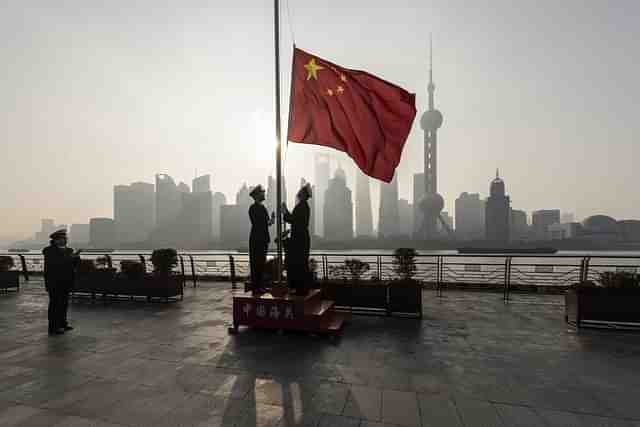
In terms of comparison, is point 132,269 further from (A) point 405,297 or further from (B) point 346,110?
(A) point 405,297

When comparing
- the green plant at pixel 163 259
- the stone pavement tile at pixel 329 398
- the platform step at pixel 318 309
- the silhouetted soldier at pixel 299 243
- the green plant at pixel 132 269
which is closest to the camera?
the stone pavement tile at pixel 329 398

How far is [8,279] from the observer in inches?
522

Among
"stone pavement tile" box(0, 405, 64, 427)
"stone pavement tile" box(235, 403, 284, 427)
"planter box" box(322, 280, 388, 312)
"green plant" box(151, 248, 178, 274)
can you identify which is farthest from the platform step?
"green plant" box(151, 248, 178, 274)

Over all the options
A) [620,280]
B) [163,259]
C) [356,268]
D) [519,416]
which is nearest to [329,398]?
[519,416]

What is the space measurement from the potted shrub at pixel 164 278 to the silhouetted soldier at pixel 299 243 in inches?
230

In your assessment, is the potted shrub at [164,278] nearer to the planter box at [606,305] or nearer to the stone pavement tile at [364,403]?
the stone pavement tile at [364,403]

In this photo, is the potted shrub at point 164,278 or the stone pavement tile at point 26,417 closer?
the stone pavement tile at point 26,417

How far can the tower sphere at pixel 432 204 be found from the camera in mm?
165375

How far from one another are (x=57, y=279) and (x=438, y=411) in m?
9.36

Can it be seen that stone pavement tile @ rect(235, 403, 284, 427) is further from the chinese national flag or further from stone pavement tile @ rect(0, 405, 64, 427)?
the chinese national flag

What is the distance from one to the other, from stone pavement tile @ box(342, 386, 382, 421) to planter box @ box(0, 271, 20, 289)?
16.7 m

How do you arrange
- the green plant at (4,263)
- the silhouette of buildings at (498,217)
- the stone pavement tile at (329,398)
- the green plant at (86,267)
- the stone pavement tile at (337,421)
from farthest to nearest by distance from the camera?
the silhouette of buildings at (498,217), the green plant at (4,263), the green plant at (86,267), the stone pavement tile at (329,398), the stone pavement tile at (337,421)

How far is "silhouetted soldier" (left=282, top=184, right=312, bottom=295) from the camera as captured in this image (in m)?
7.60

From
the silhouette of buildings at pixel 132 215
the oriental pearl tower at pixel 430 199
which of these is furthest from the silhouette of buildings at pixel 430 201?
the silhouette of buildings at pixel 132 215
